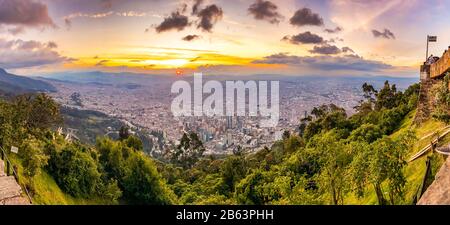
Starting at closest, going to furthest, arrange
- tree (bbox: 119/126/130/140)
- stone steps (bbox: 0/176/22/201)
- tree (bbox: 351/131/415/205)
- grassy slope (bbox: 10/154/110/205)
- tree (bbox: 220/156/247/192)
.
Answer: tree (bbox: 351/131/415/205), stone steps (bbox: 0/176/22/201), grassy slope (bbox: 10/154/110/205), tree (bbox: 220/156/247/192), tree (bbox: 119/126/130/140)

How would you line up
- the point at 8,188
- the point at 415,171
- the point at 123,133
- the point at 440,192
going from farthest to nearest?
the point at 123,133 < the point at 8,188 < the point at 415,171 < the point at 440,192

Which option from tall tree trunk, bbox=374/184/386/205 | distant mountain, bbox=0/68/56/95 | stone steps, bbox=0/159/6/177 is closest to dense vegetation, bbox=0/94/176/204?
stone steps, bbox=0/159/6/177

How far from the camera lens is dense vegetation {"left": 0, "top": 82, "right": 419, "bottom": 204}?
11.0 meters

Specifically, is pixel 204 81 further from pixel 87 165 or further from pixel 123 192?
pixel 123 192

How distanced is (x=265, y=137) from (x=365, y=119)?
14.1m

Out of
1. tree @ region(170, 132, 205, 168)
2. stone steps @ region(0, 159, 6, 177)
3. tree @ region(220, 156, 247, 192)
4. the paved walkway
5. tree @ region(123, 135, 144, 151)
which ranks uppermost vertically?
the paved walkway

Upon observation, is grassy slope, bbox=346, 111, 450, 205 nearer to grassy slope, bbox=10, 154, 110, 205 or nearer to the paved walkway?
the paved walkway

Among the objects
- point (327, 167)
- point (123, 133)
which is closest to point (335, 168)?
point (327, 167)

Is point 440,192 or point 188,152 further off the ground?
point 440,192

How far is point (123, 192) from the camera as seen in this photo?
3328cm

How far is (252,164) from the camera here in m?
38.4

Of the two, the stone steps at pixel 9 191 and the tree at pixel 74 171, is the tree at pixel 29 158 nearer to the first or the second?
the stone steps at pixel 9 191

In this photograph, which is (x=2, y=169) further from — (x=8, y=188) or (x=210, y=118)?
(x=210, y=118)
